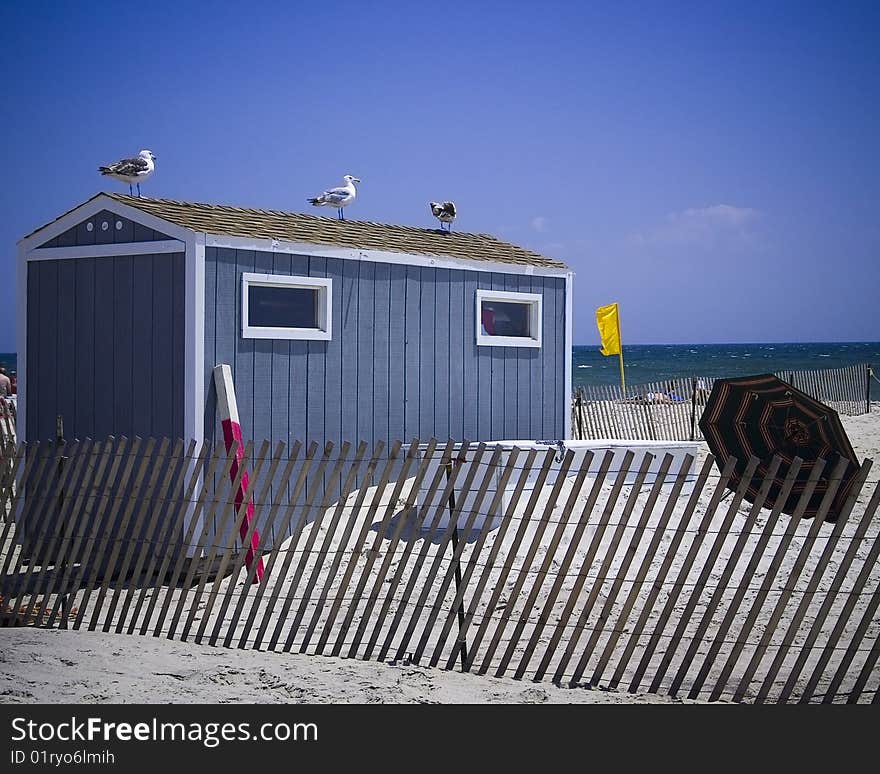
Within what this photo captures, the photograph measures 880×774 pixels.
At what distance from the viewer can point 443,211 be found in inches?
545

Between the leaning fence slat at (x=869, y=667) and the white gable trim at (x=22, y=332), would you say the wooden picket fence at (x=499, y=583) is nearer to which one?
the leaning fence slat at (x=869, y=667)

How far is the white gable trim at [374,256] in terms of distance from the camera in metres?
10.4

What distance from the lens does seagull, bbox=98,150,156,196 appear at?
445 inches

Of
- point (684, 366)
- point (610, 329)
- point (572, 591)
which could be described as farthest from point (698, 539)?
point (684, 366)

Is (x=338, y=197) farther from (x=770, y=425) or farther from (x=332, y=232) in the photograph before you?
(x=770, y=425)

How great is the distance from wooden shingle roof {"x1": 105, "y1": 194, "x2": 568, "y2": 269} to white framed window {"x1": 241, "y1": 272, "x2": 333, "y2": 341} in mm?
424

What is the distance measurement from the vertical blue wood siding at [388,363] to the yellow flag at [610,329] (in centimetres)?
1010

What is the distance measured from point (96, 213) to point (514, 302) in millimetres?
4879

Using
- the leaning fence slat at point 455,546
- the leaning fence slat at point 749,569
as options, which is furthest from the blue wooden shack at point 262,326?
the leaning fence slat at point 749,569

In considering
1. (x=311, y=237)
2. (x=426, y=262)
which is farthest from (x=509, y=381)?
(x=311, y=237)

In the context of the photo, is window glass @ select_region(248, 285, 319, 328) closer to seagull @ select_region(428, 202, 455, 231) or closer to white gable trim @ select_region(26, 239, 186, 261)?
white gable trim @ select_region(26, 239, 186, 261)

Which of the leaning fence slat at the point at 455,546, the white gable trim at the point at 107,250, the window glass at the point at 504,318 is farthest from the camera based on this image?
the window glass at the point at 504,318

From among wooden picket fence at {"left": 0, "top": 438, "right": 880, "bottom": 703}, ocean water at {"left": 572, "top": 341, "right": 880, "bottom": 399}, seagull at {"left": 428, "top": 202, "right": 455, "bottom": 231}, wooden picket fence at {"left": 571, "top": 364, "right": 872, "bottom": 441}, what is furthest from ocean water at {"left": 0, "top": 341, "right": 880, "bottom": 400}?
wooden picket fence at {"left": 0, "top": 438, "right": 880, "bottom": 703}

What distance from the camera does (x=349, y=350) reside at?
11.3m
